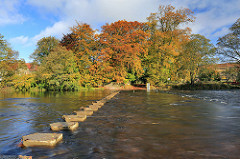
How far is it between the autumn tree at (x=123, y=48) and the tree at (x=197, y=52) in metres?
9.18

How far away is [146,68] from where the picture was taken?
37.4 m

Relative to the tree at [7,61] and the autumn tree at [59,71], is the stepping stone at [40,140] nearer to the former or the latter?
the autumn tree at [59,71]

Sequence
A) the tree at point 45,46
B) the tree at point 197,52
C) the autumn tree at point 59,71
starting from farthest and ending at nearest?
the tree at point 45,46
the tree at point 197,52
the autumn tree at point 59,71

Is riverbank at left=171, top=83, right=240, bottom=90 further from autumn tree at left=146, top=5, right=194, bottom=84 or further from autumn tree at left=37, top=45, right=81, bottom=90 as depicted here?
autumn tree at left=37, top=45, right=81, bottom=90

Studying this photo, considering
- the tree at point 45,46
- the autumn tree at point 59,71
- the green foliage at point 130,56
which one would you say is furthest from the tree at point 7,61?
the tree at point 45,46

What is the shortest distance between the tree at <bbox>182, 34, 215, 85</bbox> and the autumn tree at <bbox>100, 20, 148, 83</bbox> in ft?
30.1

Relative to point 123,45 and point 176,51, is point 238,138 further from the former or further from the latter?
point 176,51

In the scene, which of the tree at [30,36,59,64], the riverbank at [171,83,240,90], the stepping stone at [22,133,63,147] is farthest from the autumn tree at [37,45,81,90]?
the stepping stone at [22,133,63,147]

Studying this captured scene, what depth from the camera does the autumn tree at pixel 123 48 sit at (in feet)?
112

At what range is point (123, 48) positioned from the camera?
111 ft

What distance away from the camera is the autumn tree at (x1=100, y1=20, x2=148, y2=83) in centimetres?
3419

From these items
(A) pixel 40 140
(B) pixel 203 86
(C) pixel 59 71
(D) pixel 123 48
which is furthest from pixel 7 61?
(B) pixel 203 86

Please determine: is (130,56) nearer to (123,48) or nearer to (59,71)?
(123,48)

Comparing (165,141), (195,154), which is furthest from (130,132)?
(195,154)
